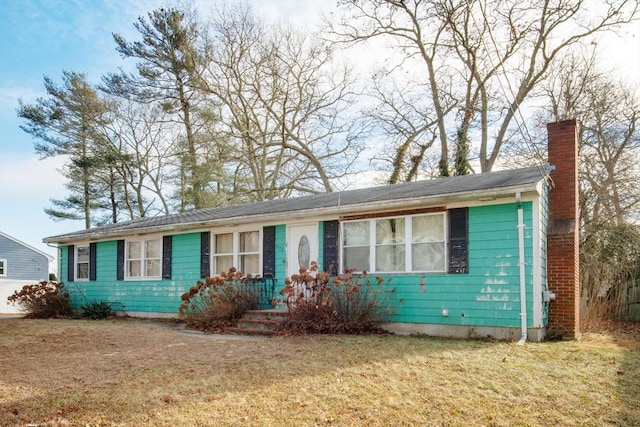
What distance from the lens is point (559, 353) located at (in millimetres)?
7535

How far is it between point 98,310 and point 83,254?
9.78 ft

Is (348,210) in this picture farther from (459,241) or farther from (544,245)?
(544,245)

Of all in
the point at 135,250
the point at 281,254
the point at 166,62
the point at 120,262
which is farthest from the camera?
the point at 166,62

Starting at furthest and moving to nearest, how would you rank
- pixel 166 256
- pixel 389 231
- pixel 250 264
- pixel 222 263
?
pixel 166 256, pixel 222 263, pixel 250 264, pixel 389 231

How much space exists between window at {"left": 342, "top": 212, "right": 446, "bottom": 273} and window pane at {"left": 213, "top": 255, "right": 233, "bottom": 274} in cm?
353

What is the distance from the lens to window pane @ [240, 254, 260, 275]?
12.8 m

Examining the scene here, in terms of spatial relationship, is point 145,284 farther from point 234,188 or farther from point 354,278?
point 234,188

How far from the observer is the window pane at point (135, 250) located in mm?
15227

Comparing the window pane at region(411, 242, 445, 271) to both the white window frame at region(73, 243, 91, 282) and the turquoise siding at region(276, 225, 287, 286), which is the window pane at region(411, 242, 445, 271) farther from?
the white window frame at region(73, 243, 91, 282)

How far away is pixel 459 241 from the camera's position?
31.5 feet

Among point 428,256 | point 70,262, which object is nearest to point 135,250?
point 70,262

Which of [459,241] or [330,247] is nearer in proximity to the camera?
[459,241]

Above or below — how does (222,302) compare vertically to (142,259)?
below

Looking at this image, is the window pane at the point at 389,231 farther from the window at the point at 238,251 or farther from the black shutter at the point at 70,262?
the black shutter at the point at 70,262
